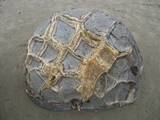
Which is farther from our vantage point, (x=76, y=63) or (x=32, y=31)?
(x=32, y=31)

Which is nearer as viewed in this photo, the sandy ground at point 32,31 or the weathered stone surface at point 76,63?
the weathered stone surface at point 76,63

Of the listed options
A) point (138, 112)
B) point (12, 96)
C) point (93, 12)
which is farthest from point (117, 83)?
point (12, 96)

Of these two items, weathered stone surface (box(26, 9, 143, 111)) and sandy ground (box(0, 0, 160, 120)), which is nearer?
weathered stone surface (box(26, 9, 143, 111))

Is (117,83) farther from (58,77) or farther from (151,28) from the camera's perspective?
(151,28)

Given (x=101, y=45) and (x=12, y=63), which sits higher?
(x=101, y=45)
